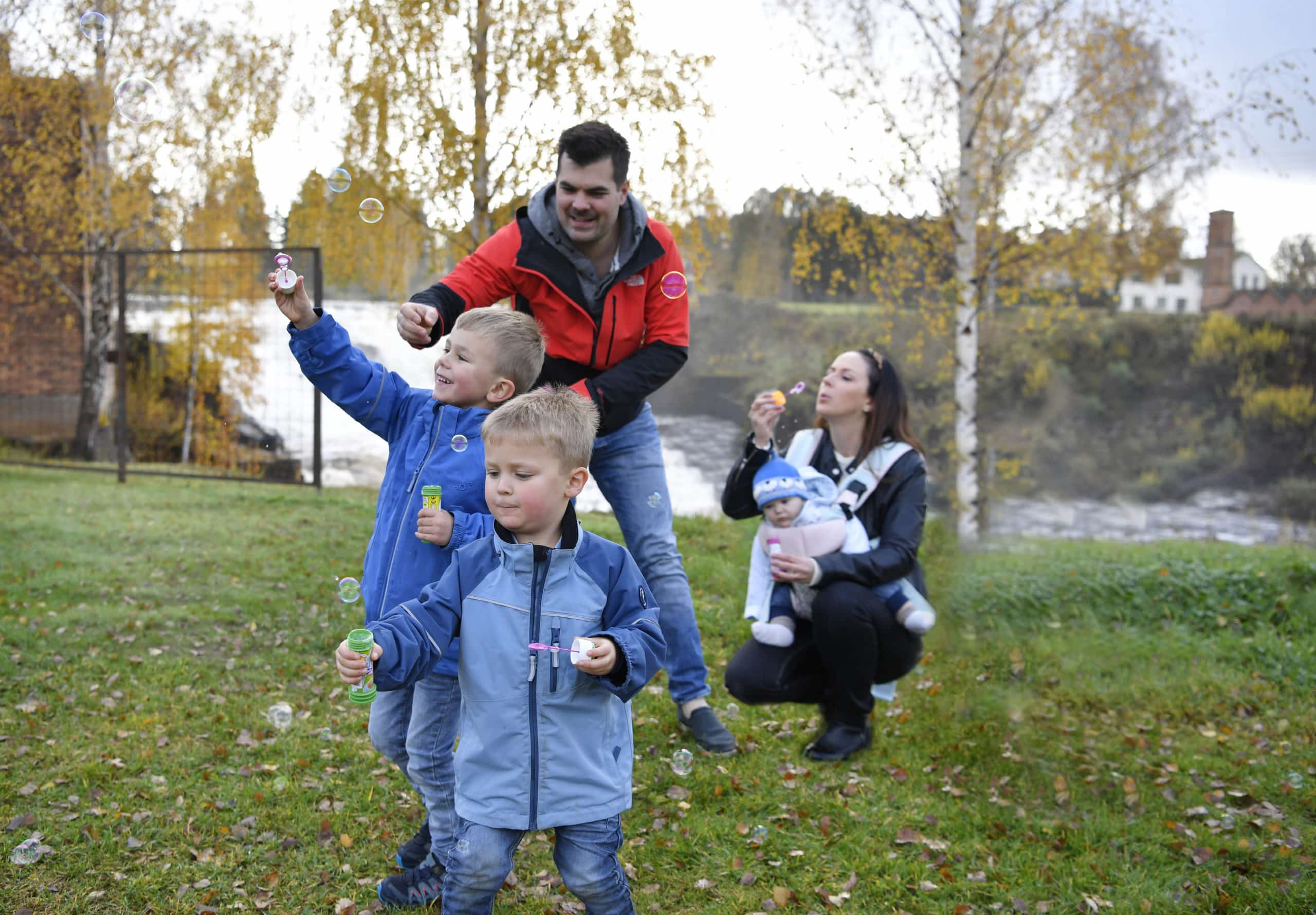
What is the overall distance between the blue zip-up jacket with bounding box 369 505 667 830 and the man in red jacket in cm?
126

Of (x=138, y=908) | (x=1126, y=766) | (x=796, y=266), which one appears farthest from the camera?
(x=796, y=266)

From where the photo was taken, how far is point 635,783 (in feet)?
14.6

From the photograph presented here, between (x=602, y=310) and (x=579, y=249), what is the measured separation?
25cm

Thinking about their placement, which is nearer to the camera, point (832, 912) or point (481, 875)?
point (481, 875)

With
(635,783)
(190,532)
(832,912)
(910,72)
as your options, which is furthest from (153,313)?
(832,912)

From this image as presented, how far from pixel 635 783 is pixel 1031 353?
892 inches

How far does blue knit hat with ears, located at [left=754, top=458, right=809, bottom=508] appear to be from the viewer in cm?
443

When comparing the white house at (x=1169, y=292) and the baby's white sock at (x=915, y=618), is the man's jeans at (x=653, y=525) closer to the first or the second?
the baby's white sock at (x=915, y=618)

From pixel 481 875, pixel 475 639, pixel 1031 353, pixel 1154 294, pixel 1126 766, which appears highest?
pixel 1154 294

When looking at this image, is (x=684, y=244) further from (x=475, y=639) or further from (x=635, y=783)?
(x=475, y=639)

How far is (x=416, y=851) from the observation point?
3.52 metres

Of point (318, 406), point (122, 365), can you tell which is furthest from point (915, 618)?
point (122, 365)

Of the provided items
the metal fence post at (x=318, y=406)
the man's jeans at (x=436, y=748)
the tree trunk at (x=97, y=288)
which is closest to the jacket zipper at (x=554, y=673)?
the man's jeans at (x=436, y=748)

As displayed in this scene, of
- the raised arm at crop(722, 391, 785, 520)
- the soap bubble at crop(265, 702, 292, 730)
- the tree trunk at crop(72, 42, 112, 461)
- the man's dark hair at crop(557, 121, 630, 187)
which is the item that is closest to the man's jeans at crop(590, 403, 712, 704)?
the raised arm at crop(722, 391, 785, 520)
